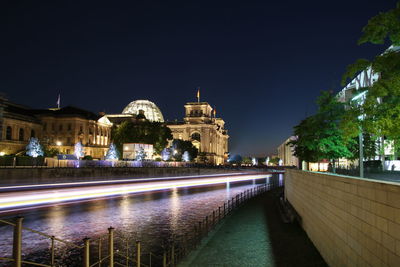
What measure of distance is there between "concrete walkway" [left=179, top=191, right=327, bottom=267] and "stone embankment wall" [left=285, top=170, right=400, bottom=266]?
1337 millimetres

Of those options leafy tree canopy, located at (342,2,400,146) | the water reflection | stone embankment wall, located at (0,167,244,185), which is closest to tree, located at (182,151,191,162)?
stone embankment wall, located at (0,167,244,185)

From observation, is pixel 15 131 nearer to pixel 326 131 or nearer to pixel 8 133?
pixel 8 133

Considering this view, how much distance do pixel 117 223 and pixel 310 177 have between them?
13.6m

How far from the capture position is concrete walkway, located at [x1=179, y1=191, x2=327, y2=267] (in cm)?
1598

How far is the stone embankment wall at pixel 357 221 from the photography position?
782 centimetres

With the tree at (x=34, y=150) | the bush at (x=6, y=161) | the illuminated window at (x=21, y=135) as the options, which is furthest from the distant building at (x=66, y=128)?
the bush at (x=6, y=161)

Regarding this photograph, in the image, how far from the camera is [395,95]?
50.9ft

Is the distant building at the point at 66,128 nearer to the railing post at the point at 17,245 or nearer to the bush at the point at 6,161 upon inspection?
the bush at the point at 6,161

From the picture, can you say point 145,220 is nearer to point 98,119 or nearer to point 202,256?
point 202,256

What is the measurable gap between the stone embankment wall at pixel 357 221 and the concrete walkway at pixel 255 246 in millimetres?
1337

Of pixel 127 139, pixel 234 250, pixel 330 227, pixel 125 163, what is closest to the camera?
pixel 330 227

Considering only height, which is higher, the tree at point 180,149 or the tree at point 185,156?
the tree at point 180,149

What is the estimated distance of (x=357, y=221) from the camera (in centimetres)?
1027

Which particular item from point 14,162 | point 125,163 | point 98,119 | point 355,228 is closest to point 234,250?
point 355,228
